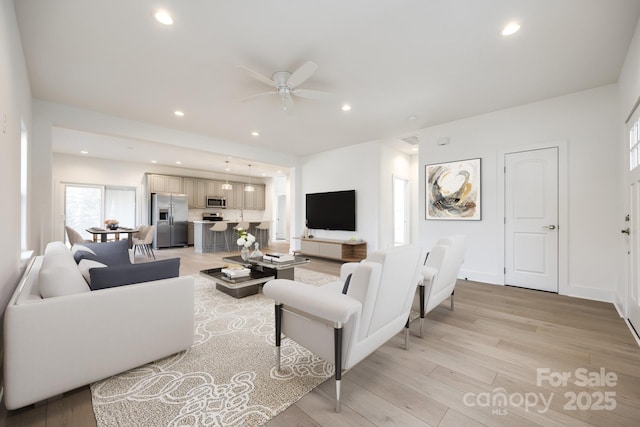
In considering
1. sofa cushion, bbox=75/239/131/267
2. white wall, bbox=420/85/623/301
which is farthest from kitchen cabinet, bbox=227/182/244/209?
white wall, bbox=420/85/623/301

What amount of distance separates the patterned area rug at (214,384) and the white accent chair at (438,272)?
3.33ft

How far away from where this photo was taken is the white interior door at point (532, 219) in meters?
3.64

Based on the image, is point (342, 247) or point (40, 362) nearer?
point (40, 362)

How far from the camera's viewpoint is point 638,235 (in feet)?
7.61

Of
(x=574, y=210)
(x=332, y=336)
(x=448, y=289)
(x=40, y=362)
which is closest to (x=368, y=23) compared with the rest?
(x=332, y=336)

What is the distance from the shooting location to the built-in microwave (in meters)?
9.45

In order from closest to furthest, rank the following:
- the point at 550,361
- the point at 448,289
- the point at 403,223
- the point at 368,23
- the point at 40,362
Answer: the point at 40,362
the point at 550,361
the point at 368,23
the point at 448,289
the point at 403,223

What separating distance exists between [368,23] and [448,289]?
2673 mm

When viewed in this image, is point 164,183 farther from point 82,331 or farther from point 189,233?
point 82,331

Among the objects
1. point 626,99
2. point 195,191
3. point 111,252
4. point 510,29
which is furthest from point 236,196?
point 626,99

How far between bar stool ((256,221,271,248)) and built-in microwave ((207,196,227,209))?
233 centimetres

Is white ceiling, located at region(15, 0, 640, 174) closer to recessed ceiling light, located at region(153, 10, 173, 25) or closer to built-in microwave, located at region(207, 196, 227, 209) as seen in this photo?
recessed ceiling light, located at region(153, 10, 173, 25)

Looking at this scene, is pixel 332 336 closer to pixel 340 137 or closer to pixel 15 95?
pixel 15 95

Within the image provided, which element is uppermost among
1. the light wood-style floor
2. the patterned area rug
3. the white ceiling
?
the white ceiling
